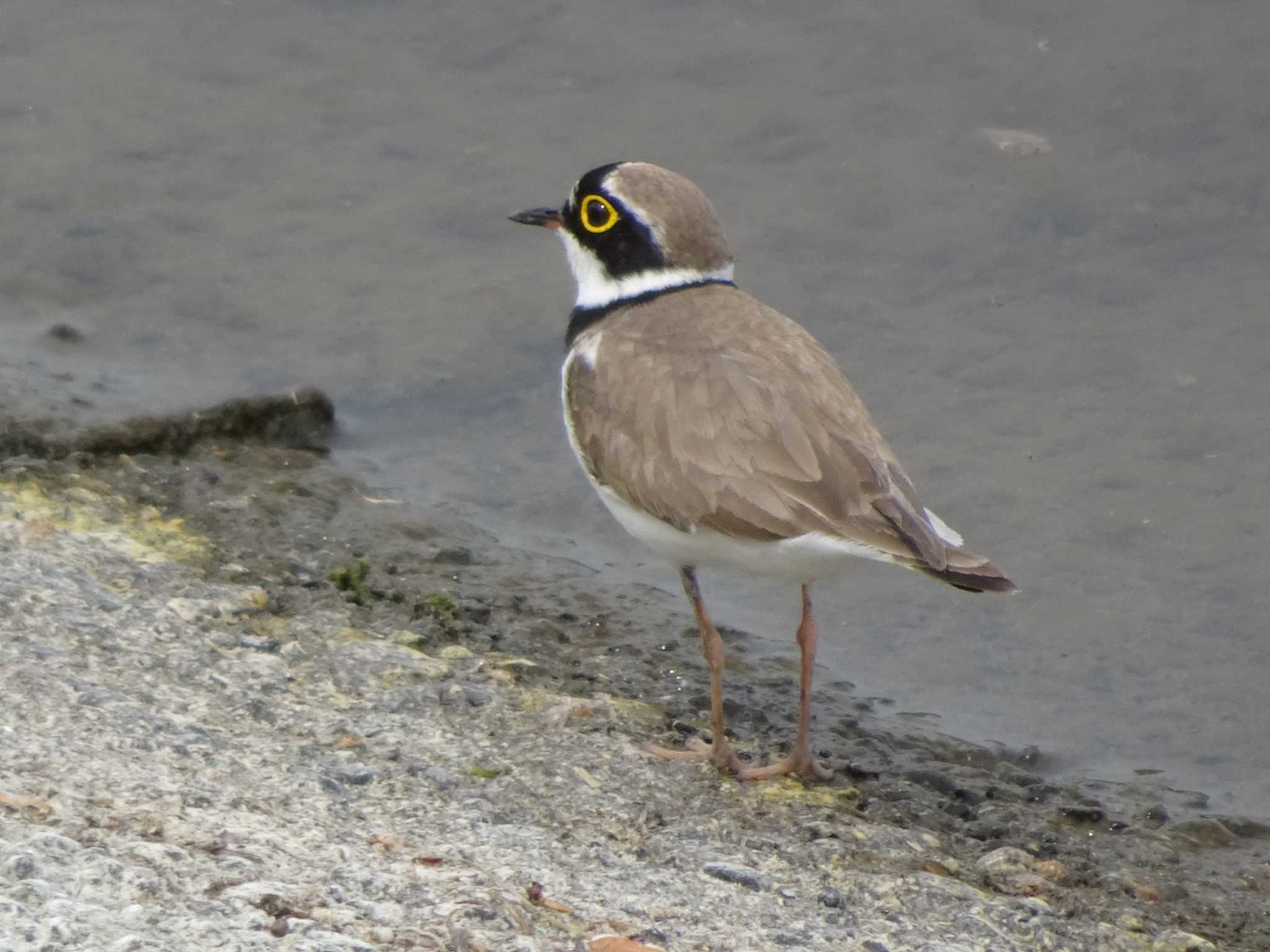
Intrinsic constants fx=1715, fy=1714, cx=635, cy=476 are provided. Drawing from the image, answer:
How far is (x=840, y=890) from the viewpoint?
418 cm

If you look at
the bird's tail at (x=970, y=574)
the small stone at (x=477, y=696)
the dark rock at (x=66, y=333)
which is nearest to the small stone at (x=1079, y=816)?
the bird's tail at (x=970, y=574)

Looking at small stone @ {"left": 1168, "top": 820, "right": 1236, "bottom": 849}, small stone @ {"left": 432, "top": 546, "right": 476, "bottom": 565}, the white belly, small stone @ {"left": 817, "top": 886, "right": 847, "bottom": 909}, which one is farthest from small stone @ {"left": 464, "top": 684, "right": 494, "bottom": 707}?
small stone @ {"left": 1168, "top": 820, "right": 1236, "bottom": 849}

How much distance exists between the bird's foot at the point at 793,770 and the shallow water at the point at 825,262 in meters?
0.82

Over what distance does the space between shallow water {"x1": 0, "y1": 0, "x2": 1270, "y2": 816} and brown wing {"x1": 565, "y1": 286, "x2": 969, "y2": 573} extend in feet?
4.91

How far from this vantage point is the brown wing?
4.57 meters

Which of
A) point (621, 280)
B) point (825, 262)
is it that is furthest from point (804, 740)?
point (825, 262)

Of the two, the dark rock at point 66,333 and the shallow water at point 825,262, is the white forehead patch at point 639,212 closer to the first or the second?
the shallow water at point 825,262

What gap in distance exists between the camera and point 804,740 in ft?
16.9

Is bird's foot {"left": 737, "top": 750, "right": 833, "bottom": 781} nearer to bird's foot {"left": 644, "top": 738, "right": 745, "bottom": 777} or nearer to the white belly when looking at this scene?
bird's foot {"left": 644, "top": 738, "right": 745, "bottom": 777}

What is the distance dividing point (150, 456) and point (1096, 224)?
469 centimetres

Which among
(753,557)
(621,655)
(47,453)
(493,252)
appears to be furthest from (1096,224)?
(47,453)

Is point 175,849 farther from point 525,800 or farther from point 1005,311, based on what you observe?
point 1005,311

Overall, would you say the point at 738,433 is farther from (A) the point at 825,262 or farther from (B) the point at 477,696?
(A) the point at 825,262

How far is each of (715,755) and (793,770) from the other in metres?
0.26
